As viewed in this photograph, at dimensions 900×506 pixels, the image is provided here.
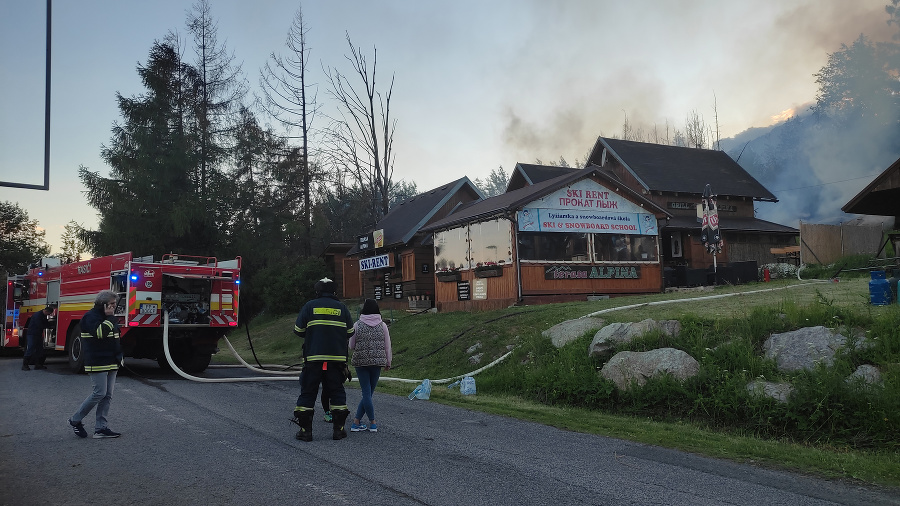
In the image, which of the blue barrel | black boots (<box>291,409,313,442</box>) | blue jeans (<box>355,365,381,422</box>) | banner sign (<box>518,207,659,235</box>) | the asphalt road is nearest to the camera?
the asphalt road

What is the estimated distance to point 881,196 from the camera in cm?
1884

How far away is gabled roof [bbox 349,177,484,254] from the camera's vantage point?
31.9 meters

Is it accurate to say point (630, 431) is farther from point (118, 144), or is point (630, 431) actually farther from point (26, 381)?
point (118, 144)

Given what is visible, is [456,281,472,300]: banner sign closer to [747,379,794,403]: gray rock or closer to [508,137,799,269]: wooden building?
[508,137,799,269]: wooden building

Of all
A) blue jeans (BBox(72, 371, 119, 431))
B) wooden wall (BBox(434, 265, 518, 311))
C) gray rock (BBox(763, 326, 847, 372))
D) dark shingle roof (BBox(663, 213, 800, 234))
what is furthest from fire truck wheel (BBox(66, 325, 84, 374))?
dark shingle roof (BBox(663, 213, 800, 234))

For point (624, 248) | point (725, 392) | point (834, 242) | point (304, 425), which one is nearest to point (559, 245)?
point (624, 248)

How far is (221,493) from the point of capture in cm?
528

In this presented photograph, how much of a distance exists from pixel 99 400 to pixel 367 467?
420 cm

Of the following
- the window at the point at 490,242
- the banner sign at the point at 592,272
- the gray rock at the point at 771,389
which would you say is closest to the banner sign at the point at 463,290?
the window at the point at 490,242

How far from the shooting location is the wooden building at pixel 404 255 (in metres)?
30.6

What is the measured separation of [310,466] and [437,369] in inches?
328

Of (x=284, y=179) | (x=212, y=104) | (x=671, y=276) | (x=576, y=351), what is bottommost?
(x=576, y=351)

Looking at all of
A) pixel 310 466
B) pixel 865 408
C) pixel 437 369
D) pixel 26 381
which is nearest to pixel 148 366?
pixel 26 381

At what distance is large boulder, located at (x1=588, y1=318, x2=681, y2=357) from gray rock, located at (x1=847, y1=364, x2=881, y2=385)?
2904 mm
